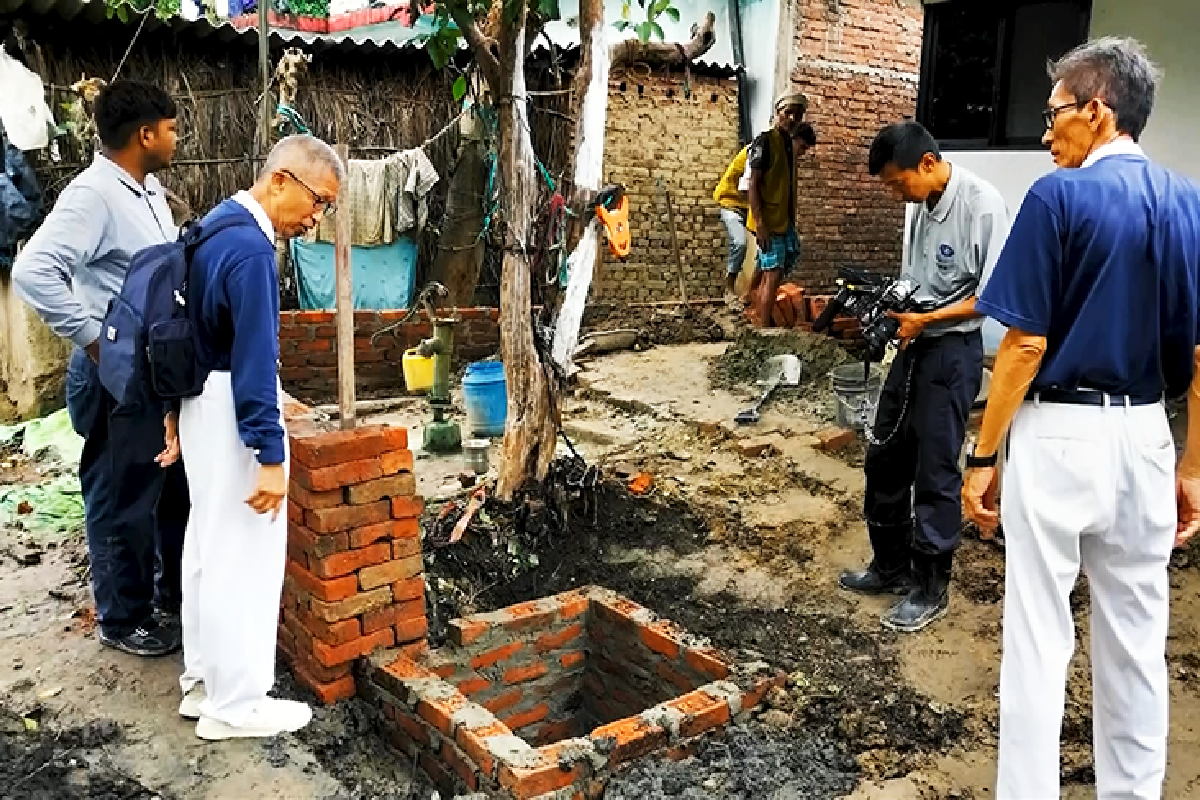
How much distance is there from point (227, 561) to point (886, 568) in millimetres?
2531

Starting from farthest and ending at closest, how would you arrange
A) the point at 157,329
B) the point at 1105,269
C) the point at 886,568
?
the point at 886,568 → the point at 157,329 → the point at 1105,269

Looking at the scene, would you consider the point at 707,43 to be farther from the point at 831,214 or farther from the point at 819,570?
the point at 831,214

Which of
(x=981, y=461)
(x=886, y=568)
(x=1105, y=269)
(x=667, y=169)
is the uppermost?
(x=667, y=169)

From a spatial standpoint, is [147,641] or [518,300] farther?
[518,300]

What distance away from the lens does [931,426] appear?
351cm

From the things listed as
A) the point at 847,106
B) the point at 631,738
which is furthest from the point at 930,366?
the point at 847,106

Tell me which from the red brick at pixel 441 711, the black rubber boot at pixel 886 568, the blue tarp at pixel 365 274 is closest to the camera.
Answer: the red brick at pixel 441 711

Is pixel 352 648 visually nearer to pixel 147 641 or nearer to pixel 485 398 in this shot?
pixel 147 641

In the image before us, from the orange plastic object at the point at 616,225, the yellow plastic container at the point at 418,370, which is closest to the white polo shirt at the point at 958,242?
the orange plastic object at the point at 616,225

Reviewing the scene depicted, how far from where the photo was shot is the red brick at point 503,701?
343 cm

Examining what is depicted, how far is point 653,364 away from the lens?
8.12m

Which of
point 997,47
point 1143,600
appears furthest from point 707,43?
point 1143,600

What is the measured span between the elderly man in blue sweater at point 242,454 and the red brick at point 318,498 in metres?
0.15

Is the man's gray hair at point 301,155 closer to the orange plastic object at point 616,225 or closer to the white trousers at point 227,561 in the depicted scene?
the white trousers at point 227,561
